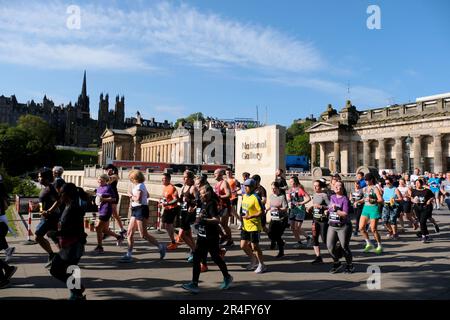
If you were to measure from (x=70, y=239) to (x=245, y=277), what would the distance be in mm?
3464

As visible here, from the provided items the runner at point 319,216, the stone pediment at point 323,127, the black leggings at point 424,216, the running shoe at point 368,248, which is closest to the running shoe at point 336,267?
the runner at point 319,216

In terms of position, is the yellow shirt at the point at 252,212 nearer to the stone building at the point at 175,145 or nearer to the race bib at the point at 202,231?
the race bib at the point at 202,231

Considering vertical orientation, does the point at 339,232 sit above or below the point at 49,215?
below

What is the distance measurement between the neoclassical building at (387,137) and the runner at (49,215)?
141 ft

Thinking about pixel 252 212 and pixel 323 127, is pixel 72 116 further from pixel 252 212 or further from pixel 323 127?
pixel 252 212

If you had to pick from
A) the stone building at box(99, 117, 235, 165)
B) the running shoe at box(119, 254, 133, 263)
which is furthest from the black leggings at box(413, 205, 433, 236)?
the stone building at box(99, 117, 235, 165)

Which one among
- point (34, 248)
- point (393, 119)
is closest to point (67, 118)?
point (393, 119)

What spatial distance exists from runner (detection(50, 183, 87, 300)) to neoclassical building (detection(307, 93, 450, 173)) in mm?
44271

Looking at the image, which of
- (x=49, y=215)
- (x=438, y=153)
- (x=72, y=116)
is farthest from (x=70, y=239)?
(x=72, y=116)

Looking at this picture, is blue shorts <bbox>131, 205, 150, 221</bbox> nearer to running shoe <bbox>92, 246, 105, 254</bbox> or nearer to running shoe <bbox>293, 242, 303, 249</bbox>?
running shoe <bbox>92, 246, 105, 254</bbox>

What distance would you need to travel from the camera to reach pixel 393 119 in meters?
56.5

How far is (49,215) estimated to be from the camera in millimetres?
7957
